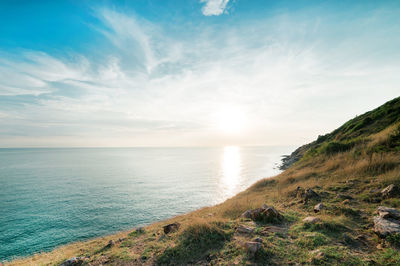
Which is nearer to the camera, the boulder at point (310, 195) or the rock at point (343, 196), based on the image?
the rock at point (343, 196)

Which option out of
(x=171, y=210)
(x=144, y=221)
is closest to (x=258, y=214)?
(x=144, y=221)

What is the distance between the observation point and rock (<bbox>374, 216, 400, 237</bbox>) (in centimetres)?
529

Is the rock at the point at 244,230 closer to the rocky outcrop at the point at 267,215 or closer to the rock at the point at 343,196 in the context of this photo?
the rocky outcrop at the point at 267,215

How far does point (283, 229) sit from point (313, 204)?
3.52 metres

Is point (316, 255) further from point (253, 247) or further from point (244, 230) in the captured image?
point (244, 230)

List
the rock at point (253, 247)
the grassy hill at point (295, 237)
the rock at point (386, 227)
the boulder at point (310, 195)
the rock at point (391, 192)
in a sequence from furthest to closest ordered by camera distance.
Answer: the boulder at point (310, 195), the rock at point (391, 192), the rock at point (253, 247), the rock at point (386, 227), the grassy hill at point (295, 237)

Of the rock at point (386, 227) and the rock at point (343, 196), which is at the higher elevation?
the rock at point (386, 227)

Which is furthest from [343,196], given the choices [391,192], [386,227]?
[386,227]

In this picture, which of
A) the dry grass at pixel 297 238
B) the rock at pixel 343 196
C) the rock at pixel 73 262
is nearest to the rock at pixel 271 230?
the dry grass at pixel 297 238

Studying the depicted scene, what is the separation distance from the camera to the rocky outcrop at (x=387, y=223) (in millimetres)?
5328

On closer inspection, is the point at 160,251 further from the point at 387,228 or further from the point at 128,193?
the point at 128,193

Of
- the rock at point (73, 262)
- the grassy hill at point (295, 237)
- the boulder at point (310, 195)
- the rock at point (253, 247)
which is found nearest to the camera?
the grassy hill at point (295, 237)

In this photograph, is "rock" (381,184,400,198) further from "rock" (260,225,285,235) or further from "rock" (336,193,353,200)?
"rock" (260,225,285,235)

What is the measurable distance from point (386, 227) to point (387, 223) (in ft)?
0.85
